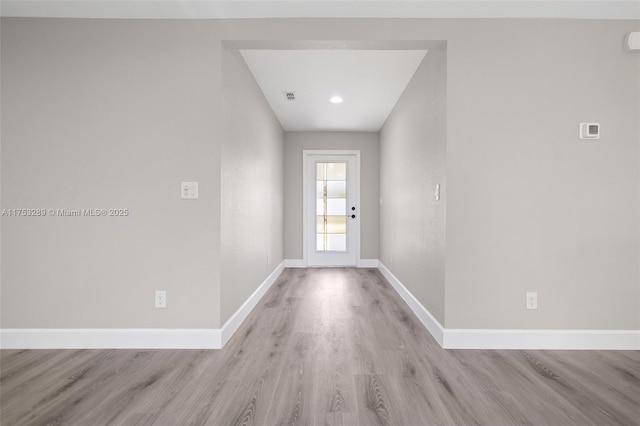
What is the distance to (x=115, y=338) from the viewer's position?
2307 mm

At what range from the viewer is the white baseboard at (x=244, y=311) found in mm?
2422

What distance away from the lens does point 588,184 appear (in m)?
2.33

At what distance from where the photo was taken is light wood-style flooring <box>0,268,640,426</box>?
155 cm

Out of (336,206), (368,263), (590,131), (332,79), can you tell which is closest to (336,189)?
(336,206)

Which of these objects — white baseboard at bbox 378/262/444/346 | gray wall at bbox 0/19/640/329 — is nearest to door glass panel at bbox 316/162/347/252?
white baseboard at bbox 378/262/444/346

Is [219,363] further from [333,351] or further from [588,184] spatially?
[588,184]

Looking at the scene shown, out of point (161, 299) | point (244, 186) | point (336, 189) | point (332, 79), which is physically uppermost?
point (332, 79)

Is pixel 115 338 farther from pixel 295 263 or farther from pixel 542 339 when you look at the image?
pixel 295 263

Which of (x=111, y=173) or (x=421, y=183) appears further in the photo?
(x=421, y=183)

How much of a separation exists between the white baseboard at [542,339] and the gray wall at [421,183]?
0.68ft

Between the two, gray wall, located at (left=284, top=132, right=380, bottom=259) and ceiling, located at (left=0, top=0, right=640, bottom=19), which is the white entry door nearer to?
gray wall, located at (left=284, top=132, right=380, bottom=259)

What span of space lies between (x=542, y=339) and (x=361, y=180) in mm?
3795

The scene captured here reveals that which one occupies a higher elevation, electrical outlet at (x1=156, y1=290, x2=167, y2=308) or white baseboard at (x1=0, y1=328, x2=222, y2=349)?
electrical outlet at (x1=156, y1=290, x2=167, y2=308)

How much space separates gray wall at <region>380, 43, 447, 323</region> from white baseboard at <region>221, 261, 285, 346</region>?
5.55 feet
